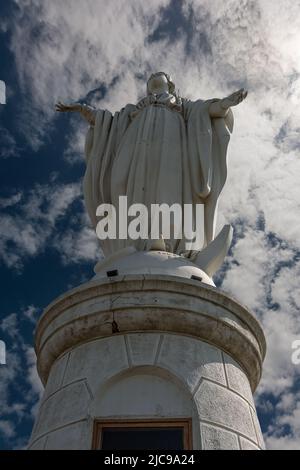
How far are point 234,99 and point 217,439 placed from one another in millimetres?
5713

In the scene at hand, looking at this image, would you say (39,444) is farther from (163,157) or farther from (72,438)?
(163,157)

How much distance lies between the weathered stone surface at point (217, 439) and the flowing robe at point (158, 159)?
10.3 feet

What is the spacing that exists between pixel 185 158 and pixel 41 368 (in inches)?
163

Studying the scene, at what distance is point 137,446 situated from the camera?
19.1ft

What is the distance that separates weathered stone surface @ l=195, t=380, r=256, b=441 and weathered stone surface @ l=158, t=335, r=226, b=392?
116mm

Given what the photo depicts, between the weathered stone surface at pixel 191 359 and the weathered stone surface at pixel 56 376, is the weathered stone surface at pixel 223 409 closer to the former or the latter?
the weathered stone surface at pixel 191 359

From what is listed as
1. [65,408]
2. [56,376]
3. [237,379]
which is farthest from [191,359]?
[56,376]

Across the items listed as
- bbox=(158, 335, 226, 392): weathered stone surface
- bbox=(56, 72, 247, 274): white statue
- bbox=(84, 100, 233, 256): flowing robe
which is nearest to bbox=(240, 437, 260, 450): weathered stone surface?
bbox=(158, 335, 226, 392): weathered stone surface

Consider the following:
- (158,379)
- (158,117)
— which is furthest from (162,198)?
(158,379)

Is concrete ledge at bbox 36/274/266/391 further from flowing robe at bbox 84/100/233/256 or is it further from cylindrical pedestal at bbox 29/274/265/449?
flowing robe at bbox 84/100/233/256

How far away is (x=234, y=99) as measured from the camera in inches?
387

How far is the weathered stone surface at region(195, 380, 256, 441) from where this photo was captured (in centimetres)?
603

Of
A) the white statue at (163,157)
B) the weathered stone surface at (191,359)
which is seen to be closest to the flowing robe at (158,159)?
the white statue at (163,157)
